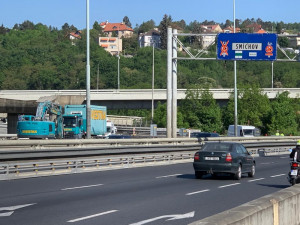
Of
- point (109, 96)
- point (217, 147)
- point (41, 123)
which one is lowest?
point (217, 147)

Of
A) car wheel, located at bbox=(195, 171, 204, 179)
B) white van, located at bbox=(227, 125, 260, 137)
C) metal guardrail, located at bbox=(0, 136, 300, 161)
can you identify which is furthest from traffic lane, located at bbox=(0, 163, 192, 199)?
white van, located at bbox=(227, 125, 260, 137)

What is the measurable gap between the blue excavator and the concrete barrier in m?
36.3

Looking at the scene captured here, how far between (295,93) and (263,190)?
75.8 m

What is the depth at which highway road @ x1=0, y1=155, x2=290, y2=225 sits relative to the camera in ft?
46.3

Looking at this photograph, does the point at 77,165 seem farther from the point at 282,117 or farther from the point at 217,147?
the point at 282,117

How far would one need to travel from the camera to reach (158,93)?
82.2m

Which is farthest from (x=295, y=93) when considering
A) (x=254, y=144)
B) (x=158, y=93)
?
(x=254, y=144)

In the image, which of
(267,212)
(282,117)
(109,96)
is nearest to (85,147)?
(267,212)

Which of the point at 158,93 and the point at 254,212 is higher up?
the point at 158,93

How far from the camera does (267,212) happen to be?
32.7 feet

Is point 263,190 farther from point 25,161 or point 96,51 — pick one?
point 96,51

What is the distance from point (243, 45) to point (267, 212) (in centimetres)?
3142

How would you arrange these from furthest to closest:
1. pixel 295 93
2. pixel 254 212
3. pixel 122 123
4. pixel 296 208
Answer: pixel 122 123
pixel 295 93
pixel 296 208
pixel 254 212

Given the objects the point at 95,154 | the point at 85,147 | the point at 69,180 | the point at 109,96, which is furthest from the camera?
the point at 109,96
